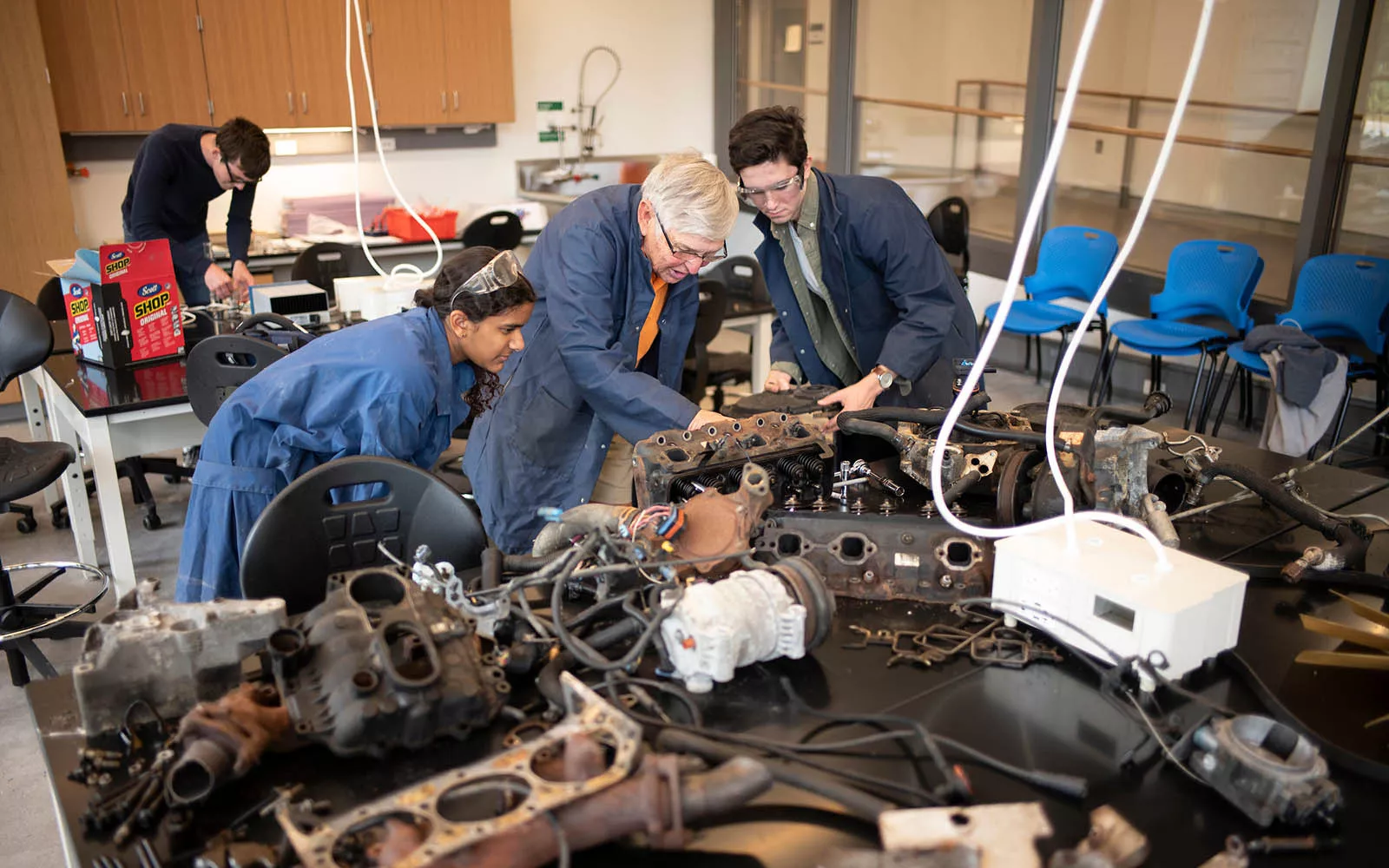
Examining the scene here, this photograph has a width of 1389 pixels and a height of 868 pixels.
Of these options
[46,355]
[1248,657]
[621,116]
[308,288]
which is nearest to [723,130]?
[621,116]

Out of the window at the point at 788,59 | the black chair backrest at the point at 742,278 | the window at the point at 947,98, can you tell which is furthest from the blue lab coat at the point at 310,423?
the window at the point at 788,59

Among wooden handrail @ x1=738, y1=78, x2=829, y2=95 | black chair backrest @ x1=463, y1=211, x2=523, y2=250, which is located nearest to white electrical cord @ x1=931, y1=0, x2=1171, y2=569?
black chair backrest @ x1=463, y1=211, x2=523, y2=250

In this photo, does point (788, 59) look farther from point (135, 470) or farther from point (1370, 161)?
point (135, 470)

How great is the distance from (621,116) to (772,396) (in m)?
5.45

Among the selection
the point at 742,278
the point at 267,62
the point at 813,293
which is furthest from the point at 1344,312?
the point at 267,62

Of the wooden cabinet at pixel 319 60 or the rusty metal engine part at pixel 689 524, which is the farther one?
the wooden cabinet at pixel 319 60

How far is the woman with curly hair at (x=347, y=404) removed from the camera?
186 cm

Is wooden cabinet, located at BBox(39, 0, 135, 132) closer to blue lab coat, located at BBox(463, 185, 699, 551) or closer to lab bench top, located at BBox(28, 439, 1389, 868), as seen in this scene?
blue lab coat, located at BBox(463, 185, 699, 551)

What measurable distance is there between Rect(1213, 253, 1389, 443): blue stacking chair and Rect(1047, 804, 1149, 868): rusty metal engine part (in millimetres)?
3343

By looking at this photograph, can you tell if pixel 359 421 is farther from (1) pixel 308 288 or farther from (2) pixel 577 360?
(1) pixel 308 288

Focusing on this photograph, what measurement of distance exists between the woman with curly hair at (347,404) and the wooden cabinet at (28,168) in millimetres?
3382

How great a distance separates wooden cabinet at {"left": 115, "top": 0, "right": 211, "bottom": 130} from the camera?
4965 millimetres

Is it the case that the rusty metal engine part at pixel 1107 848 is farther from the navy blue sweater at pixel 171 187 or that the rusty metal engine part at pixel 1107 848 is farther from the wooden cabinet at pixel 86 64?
the wooden cabinet at pixel 86 64

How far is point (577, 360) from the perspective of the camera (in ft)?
6.73
